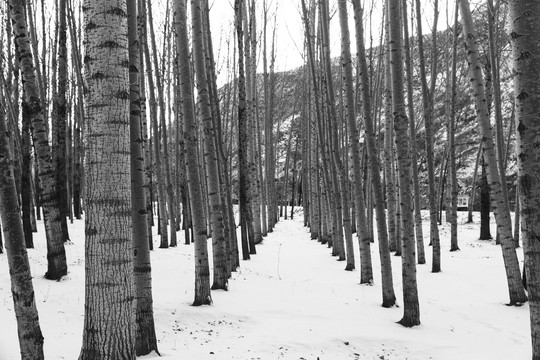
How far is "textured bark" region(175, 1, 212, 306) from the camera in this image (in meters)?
5.70

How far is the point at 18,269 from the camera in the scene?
2.78 meters

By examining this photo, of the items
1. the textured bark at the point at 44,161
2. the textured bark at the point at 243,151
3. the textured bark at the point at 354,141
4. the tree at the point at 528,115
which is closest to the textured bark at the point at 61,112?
the textured bark at the point at 44,161

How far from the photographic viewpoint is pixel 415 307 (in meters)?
5.13

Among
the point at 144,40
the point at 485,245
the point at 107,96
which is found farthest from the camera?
the point at 485,245

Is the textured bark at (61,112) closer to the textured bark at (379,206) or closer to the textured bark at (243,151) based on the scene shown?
the textured bark at (243,151)

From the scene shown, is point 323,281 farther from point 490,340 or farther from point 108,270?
point 108,270

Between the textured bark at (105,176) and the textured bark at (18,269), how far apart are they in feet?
2.54

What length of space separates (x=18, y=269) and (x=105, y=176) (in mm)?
1169

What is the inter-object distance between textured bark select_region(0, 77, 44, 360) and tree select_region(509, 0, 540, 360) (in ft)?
10.6

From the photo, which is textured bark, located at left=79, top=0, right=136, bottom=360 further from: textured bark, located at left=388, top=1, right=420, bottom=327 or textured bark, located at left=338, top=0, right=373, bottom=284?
textured bark, located at left=338, top=0, right=373, bottom=284

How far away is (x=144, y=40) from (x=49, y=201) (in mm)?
5321

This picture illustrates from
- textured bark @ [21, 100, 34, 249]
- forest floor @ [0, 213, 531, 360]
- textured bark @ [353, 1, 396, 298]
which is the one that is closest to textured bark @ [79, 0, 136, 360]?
forest floor @ [0, 213, 531, 360]

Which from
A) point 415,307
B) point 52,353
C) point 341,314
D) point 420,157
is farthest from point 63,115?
point 420,157

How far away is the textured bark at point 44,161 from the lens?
5.35 m
